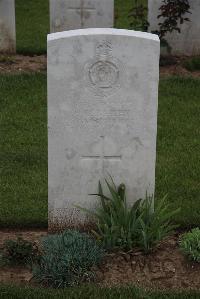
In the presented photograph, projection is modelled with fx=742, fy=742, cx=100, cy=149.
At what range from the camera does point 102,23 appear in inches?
403

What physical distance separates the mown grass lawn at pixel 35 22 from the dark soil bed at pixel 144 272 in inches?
237

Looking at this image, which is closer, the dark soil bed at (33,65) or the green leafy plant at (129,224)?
the green leafy plant at (129,224)

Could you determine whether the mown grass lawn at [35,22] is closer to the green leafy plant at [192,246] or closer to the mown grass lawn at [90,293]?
the green leafy plant at [192,246]

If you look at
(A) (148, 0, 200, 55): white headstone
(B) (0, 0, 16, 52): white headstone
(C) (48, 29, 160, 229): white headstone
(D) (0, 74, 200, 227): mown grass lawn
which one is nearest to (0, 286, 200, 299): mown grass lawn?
(C) (48, 29, 160, 229): white headstone

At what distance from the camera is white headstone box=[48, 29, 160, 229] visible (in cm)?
491

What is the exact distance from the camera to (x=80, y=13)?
1020 cm

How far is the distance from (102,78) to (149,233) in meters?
1.08

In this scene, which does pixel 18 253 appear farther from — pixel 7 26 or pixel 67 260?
pixel 7 26

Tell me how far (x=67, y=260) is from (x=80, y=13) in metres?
6.11

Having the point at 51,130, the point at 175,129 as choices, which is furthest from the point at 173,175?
the point at 51,130

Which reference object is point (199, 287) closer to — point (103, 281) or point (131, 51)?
point (103, 281)

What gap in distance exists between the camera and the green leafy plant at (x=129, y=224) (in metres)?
4.93

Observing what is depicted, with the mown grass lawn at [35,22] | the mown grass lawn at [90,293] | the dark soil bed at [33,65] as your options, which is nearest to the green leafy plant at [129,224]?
the mown grass lawn at [90,293]

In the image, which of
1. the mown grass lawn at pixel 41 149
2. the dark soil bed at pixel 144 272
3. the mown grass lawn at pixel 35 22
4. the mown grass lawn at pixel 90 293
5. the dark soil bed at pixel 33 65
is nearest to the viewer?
the mown grass lawn at pixel 90 293
